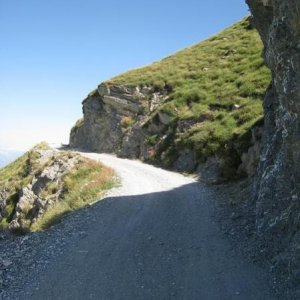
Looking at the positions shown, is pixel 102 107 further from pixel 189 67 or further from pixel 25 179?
pixel 25 179

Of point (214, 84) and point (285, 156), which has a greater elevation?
point (214, 84)

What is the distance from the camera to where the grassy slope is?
106 ft

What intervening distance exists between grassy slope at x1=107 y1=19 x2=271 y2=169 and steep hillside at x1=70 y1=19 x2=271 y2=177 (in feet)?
0.26

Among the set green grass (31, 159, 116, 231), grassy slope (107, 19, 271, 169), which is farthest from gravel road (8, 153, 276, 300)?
grassy slope (107, 19, 271, 169)

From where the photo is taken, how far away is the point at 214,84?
145 ft

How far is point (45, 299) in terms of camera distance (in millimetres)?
11984

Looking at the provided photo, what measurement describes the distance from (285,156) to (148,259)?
5531 mm

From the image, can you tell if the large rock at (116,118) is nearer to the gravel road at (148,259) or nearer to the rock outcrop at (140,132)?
the rock outcrop at (140,132)

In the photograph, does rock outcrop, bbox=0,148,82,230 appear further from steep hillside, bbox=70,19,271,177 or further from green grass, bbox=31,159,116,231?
steep hillside, bbox=70,19,271,177

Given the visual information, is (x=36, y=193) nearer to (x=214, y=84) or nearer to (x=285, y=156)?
(x=214, y=84)

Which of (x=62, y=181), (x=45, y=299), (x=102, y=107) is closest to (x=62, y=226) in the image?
(x=45, y=299)

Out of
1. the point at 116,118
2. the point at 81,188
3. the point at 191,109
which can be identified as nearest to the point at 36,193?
the point at 81,188

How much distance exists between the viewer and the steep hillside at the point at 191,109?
30809mm

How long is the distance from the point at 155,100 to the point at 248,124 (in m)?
21.8
